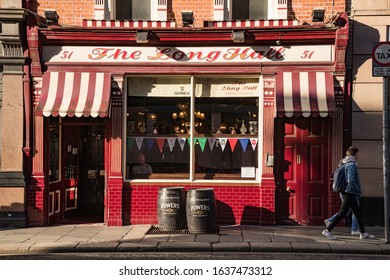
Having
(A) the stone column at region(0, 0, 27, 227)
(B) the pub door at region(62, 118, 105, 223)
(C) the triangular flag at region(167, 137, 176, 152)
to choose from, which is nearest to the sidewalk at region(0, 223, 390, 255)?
(A) the stone column at region(0, 0, 27, 227)

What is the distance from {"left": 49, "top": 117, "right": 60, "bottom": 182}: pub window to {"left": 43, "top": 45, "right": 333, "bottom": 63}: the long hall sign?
5.29 ft

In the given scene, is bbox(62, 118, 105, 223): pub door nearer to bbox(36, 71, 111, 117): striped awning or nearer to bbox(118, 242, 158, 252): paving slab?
bbox(36, 71, 111, 117): striped awning

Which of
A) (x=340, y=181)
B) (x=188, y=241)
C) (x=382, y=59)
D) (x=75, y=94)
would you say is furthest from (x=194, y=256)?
(x=382, y=59)

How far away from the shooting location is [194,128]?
13422mm

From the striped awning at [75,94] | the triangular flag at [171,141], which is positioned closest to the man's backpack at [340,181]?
the triangular flag at [171,141]

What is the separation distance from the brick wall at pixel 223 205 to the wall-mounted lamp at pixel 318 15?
4.11 meters

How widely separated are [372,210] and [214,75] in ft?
15.7

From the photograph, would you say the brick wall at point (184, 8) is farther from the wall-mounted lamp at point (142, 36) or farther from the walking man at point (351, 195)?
the walking man at point (351, 195)

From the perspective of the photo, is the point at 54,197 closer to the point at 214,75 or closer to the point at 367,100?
the point at 214,75

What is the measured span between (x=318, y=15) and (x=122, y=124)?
515 centimetres

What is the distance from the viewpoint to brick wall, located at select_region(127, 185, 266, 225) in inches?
517

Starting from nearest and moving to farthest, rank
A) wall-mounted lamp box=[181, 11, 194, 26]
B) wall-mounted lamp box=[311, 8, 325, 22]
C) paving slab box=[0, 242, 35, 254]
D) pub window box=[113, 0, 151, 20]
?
paving slab box=[0, 242, 35, 254], wall-mounted lamp box=[311, 8, 325, 22], wall-mounted lamp box=[181, 11, 194, 26], pub window box=[113, 0, 151, 20]

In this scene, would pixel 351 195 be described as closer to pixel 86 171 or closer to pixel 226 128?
pixel 226 128

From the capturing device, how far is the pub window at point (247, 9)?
533 inches
